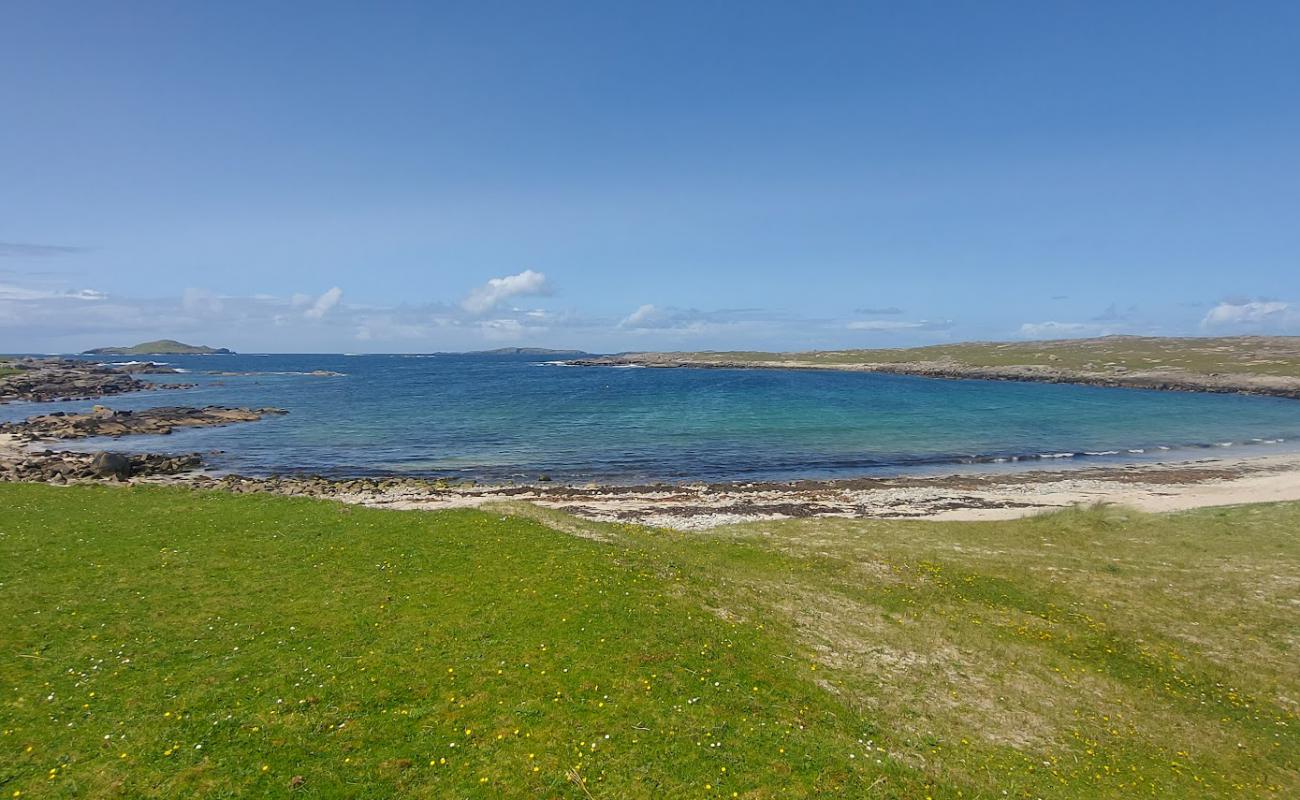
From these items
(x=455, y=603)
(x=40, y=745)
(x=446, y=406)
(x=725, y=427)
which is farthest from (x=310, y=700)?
(x=446, y=406)

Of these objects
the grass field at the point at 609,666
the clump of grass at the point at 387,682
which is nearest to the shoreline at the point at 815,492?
the grass field at the point at 609,666

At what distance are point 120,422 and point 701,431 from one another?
79932 mm

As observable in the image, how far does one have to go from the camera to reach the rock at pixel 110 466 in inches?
2000

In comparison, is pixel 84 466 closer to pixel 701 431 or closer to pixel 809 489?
pixel 809 489

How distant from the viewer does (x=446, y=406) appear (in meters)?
118

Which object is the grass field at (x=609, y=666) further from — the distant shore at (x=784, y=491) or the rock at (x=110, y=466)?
the rock at (x=110, y=466)

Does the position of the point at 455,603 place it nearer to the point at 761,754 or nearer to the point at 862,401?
the point at 761,754

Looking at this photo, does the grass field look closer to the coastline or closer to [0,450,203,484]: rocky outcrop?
the coastline

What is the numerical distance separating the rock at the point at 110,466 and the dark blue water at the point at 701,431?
8108mm

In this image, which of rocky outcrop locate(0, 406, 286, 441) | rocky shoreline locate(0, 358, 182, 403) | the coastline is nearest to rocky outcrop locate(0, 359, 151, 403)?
rocky shoreline locate(0, 358, 182, 403)

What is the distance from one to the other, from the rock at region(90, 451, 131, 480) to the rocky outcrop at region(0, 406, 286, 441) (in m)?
31.9

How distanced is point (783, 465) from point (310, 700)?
2097 inches

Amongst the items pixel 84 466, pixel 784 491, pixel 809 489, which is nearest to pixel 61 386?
pixel 84 466

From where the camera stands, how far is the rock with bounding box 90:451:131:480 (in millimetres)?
50812
